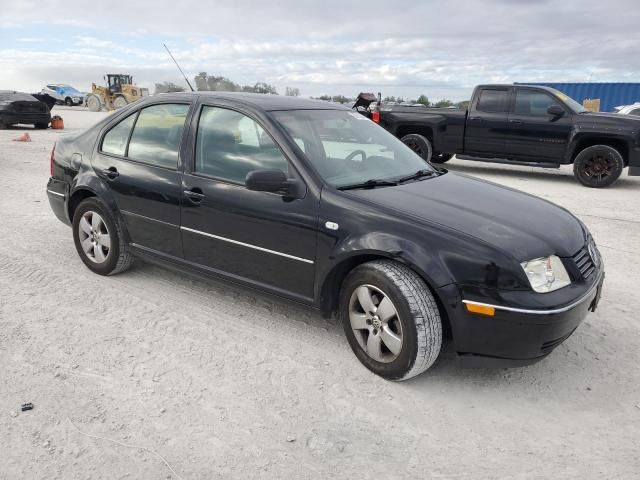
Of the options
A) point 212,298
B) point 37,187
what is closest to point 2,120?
point 37,187

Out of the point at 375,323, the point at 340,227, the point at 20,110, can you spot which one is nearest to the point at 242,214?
the point at 340,227

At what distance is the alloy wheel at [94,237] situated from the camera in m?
4.54

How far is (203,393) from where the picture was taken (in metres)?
2.98

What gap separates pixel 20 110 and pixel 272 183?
1873cm

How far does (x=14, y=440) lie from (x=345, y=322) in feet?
5.98

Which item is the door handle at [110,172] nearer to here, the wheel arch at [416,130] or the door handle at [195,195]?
the door handle at [195,195]

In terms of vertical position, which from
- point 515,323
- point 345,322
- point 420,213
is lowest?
point 345,322

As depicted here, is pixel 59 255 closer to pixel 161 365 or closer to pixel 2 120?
pixel 161 365

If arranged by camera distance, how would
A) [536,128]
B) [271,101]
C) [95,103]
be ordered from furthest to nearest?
[95,103]
[536,128]
[271,101]

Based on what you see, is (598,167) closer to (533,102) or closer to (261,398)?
(533,102)

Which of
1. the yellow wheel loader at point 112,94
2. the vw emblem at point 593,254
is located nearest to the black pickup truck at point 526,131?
the vw emblem at point 593,254

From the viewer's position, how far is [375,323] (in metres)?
3.12

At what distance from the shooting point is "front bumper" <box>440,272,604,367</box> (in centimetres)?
275

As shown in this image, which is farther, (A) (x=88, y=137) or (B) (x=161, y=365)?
(A) (x=88, y=137)
